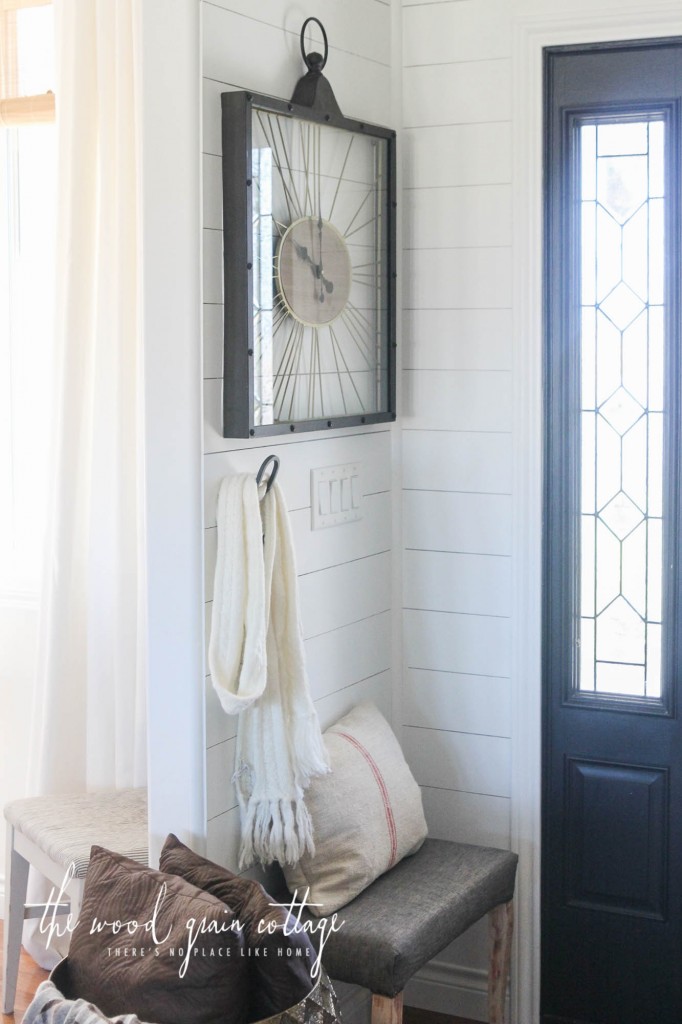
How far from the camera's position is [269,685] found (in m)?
2.01

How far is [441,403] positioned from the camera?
2.54 metres

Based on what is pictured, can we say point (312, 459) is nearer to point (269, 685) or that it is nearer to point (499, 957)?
point (269, 685)

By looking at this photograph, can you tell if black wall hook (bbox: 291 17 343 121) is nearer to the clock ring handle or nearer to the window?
the clock ring handle

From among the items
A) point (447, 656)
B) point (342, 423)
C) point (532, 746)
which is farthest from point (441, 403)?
point (532, 746)

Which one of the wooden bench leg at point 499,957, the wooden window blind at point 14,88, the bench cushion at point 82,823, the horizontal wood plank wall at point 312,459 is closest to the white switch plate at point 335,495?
the horizontal wood plank wall at point 312,459

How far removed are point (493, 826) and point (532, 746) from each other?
21 cm

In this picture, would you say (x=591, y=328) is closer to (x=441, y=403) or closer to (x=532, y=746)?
(x=441, y=403)

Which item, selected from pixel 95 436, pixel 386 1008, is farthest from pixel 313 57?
pixel 386 1008

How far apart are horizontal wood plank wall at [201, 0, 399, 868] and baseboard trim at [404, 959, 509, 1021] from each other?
2.01ft

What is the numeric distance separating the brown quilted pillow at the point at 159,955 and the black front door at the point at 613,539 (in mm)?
1061

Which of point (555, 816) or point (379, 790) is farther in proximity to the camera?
point (555, 816)

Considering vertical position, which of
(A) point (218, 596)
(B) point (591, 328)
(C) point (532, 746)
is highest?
(B) point (591, 328)

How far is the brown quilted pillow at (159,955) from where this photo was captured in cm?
164

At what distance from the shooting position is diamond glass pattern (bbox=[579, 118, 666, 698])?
2.38 meters
